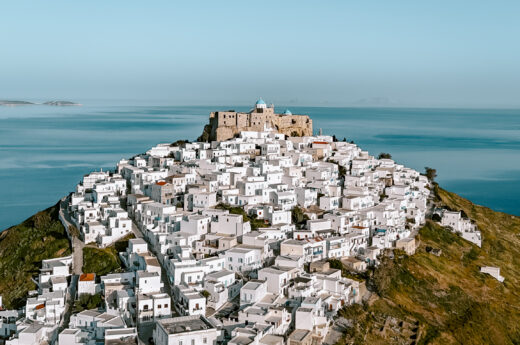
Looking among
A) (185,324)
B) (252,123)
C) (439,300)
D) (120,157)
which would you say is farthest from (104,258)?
(120,157)

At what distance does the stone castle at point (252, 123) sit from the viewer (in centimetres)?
5216

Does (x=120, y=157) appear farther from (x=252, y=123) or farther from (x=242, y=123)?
(x=252, y=123)

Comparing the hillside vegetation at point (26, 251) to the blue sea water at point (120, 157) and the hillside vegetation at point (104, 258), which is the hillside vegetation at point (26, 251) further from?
the blue sea water at point (120, 157)

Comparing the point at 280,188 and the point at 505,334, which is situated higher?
the point at 280,188

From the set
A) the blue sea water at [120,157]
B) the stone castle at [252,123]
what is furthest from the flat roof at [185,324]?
the blue sea water at [120,157]

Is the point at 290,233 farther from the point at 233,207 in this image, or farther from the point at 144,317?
the point at 144,317

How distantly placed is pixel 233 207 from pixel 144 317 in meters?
12.6

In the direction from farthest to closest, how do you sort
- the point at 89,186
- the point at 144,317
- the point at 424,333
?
1. the point at 89,186
2. the point at 424,333
3. the point at 144,317

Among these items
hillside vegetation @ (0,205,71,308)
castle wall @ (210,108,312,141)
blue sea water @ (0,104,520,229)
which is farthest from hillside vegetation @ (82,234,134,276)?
blue sea water @ (0,104,520,229)

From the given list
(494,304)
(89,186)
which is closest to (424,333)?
(494,304)

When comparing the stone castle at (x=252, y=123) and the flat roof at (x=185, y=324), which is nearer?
the flat roof at (x=185, y=324)

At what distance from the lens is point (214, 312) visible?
24.9m

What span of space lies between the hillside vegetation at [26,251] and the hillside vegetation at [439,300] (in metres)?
16.9

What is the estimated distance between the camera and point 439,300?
3155 cm
